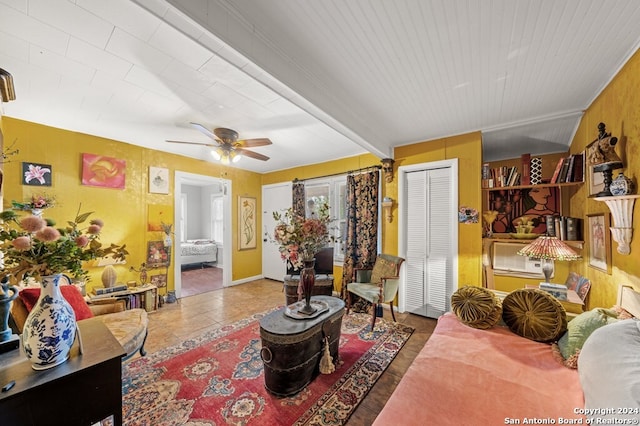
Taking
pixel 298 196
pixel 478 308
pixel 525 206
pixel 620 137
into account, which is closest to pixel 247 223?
pixel 298 196

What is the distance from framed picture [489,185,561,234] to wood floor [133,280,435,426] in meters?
1.92

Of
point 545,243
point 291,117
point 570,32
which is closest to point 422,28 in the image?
point 570,32

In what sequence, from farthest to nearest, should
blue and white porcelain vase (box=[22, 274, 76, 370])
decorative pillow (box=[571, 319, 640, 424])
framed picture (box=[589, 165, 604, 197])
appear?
framed picture (box=[589, 165, 604, 197]) → blue and white porcelain vase (box=[22, 274, 76, 370]) → decorative pillow (box=[571, 319, 640, 424])

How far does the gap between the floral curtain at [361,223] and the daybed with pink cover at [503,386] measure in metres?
2.23

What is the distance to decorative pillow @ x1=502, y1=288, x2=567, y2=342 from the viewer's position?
1580mm

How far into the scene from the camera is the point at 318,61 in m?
1.73

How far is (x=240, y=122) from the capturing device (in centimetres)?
272

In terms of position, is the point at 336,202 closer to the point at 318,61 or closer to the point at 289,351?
the point at 318,61

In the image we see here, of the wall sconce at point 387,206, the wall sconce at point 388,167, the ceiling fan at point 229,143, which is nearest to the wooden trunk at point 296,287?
the wall sconce at point 387,206

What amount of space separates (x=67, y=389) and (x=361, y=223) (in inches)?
134

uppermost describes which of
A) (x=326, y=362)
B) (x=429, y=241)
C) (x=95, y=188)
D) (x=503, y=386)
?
(x=95, y=188)

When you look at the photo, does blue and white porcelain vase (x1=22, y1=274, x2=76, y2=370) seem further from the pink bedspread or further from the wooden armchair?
the wooden armchair

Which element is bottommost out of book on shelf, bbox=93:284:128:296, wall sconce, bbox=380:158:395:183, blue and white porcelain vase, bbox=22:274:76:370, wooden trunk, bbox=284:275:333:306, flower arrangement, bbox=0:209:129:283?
wooden trunk, bbox=284:275:333:306

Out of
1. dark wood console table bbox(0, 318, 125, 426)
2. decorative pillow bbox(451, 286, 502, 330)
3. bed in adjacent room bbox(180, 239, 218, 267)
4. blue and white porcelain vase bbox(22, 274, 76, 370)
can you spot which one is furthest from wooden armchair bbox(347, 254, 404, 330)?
bed in adjacent room bbox(180, 239, 218, 267)
